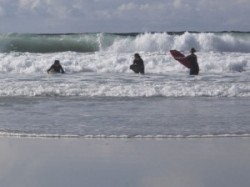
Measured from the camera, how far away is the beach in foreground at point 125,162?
24.7 ft

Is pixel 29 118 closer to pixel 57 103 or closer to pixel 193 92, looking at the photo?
pixel 57 103

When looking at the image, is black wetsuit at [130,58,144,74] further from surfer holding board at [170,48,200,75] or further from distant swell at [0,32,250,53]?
distant swell at [0,32,250,53]

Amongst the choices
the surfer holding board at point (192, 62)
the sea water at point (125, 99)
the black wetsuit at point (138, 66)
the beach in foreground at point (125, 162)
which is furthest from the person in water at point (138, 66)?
the beach in foreground at point (125, 162)

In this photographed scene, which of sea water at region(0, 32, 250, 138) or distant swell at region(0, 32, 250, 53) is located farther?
distant swell at region(0, 32, 250, 53)

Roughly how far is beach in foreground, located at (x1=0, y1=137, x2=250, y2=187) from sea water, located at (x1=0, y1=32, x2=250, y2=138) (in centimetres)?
65

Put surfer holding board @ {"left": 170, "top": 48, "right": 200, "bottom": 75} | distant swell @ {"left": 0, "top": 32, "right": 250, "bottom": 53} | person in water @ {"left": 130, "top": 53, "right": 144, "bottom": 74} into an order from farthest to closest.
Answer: distant swell @ {"left": 0, "top": 32, "right": 250, "bottom": 53}, person in water @ {"left": 130, "top": 53, "right": 144, "bottom": 74}, surfer holding board @ {"left": 170, "top": 48, "right": 200, "bottom": 75}

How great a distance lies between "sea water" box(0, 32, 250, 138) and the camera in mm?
11281

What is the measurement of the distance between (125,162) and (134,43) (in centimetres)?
3109

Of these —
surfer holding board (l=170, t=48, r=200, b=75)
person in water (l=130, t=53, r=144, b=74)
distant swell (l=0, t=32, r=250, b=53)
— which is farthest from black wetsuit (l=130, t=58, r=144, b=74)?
distant swell (l=0, t=32, r=250, b=53)

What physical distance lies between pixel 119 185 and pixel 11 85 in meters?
11.8

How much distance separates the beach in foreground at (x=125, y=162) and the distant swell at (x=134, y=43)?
27550mm

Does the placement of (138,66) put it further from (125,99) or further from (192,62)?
(125,99)

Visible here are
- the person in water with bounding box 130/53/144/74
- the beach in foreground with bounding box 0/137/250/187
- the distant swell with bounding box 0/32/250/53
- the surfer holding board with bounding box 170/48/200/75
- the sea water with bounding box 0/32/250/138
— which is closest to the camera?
the beach in foreground with bounding box 0/137/250/187

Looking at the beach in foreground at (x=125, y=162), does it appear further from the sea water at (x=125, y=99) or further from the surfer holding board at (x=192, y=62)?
the surfer holding board at (x=192, y=62)
